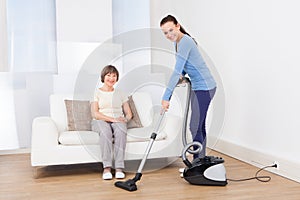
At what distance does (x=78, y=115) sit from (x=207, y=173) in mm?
1192

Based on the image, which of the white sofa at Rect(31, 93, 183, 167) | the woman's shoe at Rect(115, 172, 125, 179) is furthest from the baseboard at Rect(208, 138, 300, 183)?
the woman's shoe at Rect(115, 172, 125, 179)

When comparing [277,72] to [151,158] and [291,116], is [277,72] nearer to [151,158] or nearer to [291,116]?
[291,116]

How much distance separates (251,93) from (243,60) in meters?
0.30

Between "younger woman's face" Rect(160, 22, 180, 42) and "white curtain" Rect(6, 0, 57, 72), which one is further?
"white curtain" Rect(6, 0, 57, 72)

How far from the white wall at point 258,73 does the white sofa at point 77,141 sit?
629 mm

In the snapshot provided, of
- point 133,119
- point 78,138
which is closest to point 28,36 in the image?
point 133,119

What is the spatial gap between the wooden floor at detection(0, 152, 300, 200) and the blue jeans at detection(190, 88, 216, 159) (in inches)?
13.0

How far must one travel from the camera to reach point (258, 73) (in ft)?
10.7

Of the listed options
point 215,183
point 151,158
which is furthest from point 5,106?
point 215,183

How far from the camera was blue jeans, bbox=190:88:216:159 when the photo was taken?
9.47 feet

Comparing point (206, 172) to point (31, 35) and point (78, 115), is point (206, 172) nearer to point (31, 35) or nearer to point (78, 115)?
point (78, 115)

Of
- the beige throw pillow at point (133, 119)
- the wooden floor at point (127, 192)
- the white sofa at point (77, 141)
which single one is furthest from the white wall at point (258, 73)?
the beige throw pillow at point (133, 119)

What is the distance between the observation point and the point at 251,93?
339 centimetres

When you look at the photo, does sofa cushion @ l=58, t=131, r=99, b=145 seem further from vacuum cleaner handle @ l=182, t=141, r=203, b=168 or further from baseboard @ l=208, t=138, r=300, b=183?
baseboard @ l=208, t=138, r=300, b=183
